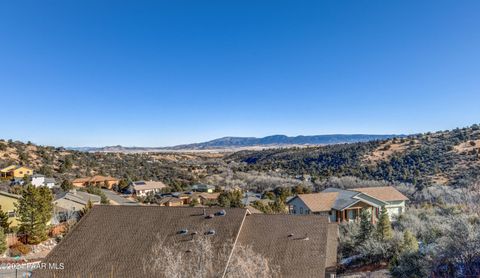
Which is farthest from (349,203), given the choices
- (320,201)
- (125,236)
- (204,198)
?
(125,236)

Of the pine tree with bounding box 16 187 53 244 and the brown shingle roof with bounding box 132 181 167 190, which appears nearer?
the pine tree with bounding box 16 187 53 244

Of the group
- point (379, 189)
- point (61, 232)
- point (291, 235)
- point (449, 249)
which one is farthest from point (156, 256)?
point (379, 189)

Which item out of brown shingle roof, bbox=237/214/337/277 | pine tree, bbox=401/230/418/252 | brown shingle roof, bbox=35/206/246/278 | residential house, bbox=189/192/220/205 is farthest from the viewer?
residential house, bbox=189/192/220/205

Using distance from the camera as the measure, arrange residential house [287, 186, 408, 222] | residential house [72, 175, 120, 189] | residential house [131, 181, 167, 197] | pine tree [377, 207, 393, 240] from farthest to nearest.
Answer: residential house [72, 175, 120, 189] < residential house [131, 181, 167, 197] < residential house [287, 186, 408, 222] < pine tree [377, 207, 393, 240]

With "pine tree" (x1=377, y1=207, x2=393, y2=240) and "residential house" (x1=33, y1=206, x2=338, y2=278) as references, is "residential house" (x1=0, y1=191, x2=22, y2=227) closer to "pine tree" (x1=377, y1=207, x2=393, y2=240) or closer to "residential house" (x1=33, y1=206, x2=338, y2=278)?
"residential house" (x1=33, y1=206, x2=338, y2=278)

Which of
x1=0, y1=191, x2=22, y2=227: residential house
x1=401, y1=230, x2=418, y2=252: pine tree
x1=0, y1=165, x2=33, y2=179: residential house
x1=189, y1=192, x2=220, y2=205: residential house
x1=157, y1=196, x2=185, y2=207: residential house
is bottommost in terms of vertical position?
x1=157, y1=196, x2=185, y2=207: residential house

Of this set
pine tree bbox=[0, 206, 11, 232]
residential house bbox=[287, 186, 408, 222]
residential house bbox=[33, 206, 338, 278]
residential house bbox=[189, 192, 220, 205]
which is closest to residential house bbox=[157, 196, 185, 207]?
residential house bbox=[189, 192, 220, 205]

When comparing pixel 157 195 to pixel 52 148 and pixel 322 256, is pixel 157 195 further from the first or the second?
pixel 322 256

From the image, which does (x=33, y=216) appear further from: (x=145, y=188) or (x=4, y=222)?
(x=145, y=188)
